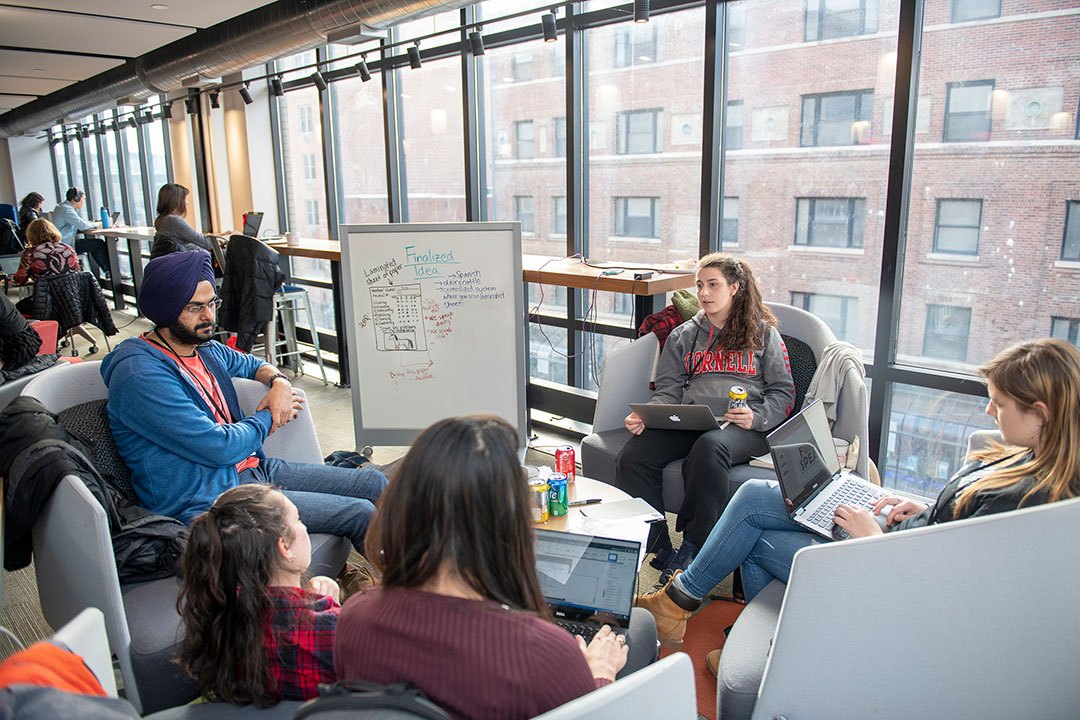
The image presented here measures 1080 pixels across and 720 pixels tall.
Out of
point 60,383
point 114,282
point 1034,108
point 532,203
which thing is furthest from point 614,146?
point 114,282

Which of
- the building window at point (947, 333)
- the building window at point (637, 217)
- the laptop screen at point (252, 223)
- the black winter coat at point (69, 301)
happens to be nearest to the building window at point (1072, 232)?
the building window at point (947, 333)

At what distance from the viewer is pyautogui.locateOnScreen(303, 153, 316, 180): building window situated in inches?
266

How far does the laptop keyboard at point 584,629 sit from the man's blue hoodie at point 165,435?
123 centimetres

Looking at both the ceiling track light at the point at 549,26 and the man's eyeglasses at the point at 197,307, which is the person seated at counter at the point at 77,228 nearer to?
the ceiling track light at the point at 549,26

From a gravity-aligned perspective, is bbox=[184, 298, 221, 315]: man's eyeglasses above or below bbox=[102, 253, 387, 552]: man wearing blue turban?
above

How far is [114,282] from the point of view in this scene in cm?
934

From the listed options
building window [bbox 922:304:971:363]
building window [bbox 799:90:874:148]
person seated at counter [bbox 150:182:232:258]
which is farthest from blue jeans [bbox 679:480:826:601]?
person seated at counter [bbox 150:182:232:258]

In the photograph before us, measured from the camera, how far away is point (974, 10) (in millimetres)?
2859

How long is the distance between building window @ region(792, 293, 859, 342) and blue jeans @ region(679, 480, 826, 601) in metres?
1.52

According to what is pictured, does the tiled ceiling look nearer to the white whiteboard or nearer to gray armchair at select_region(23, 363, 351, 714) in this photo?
the white whiteboard

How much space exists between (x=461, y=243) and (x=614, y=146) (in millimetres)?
1600

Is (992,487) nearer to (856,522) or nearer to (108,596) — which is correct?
(856,522)

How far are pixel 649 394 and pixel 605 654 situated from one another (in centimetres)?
196

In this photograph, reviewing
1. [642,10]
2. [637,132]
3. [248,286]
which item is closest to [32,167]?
[248,286]
